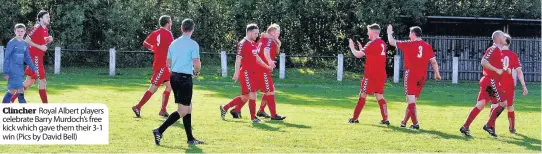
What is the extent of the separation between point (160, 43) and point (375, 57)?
3.78 meters

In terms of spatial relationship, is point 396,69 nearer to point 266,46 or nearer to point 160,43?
point 266,46

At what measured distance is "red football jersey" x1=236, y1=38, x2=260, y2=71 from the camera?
17484 millimetres

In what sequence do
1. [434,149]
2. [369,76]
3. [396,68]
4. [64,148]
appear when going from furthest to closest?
[396,68] → [369,76] → [434,149] → [64,148]

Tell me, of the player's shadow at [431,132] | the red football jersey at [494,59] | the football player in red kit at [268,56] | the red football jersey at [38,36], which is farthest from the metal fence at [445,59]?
the red football jersey at [494,59]

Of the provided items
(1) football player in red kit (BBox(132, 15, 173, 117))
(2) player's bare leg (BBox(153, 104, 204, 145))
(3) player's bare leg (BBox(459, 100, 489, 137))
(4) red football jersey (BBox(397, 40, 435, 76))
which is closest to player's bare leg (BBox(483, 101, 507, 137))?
(3) player's bare leg (BBox(459, 100, 489, 137))

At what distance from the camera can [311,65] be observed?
122ft

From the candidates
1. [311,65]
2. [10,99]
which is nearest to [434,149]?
[10,99]

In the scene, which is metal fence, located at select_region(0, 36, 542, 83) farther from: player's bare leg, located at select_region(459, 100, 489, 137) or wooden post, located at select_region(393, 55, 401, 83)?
player's bare leg, located at select_region(459, 100, 489, 137)

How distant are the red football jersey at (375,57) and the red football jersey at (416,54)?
58cm

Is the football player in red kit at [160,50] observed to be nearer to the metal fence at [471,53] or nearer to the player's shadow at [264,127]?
the player's shadow at [264,127]

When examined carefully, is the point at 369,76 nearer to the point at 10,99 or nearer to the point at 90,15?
the point at 10,99

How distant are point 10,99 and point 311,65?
2042 centimetres

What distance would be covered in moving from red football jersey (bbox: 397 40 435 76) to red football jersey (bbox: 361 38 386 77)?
58 cm

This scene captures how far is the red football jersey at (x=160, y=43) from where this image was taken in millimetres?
17812
